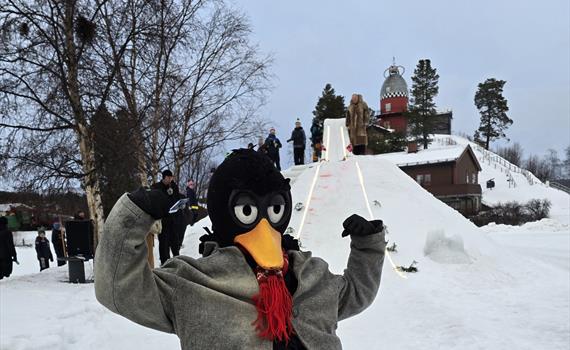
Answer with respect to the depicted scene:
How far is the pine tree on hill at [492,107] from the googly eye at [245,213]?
58.4 meters

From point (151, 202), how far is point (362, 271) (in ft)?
3.84

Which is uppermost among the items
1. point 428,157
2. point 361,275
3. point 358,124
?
point 358,124

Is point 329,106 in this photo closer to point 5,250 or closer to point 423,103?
point 423,103

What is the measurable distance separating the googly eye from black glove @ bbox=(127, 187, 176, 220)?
389 mm

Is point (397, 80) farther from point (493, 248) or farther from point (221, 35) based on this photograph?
point (493, 248)

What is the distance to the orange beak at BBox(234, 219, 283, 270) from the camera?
1979 millimetres

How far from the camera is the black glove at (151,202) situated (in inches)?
67.2

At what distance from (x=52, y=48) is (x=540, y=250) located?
40.4 feet

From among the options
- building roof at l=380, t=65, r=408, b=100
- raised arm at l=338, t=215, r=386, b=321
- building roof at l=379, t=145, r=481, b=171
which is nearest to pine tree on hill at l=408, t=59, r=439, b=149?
building roof at l=379, t=145, r=481, b=171

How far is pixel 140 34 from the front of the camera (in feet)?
31.9

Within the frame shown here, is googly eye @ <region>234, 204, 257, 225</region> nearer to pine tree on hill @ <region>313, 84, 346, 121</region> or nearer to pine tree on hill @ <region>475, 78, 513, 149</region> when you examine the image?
pine tree on hill @ <region>313, 84, 346, 121</region>

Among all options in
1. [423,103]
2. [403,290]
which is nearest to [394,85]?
[423,103]

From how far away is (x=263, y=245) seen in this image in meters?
2.00

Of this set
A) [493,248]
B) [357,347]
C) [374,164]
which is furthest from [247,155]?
[374,164]
